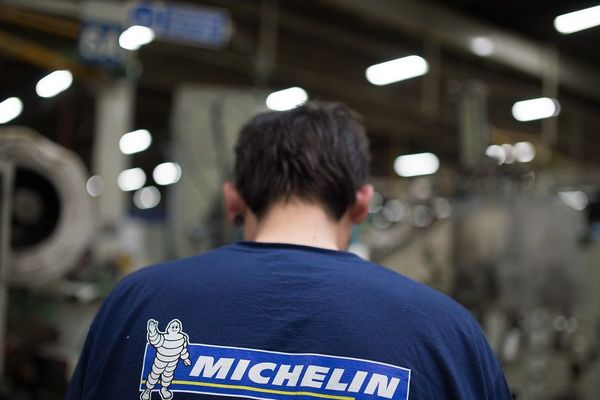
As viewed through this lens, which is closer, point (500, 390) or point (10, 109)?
point (500, 390)

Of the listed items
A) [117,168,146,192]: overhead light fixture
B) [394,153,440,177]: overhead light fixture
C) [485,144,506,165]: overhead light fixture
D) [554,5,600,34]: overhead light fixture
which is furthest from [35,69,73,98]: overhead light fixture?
[117,168,146,192]: overhead light fixture

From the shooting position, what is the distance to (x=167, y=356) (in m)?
0.66

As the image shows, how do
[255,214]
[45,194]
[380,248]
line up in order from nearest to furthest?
[255,214] < [45,194] < [380,248]

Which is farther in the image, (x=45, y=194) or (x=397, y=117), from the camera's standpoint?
(x=397, y=117)

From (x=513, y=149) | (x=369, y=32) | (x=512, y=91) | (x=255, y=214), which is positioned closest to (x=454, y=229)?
(x=513, y=149)

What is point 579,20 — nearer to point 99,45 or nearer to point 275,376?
point 99,45

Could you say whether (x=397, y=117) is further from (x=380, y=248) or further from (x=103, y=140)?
(x=103, y=140)

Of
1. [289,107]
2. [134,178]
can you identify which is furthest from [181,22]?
[134,178]

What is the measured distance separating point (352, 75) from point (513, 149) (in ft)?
10.4

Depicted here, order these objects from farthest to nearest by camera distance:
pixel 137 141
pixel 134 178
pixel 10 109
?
pixel 134 178
pixel 137 141
pixel 10 109

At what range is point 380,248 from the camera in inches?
151

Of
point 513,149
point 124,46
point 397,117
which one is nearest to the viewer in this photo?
point 124,46

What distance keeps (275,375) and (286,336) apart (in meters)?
0.04

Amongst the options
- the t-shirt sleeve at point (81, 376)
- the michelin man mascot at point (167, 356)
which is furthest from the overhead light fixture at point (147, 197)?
the michelin man mascot at point (167, 356)
